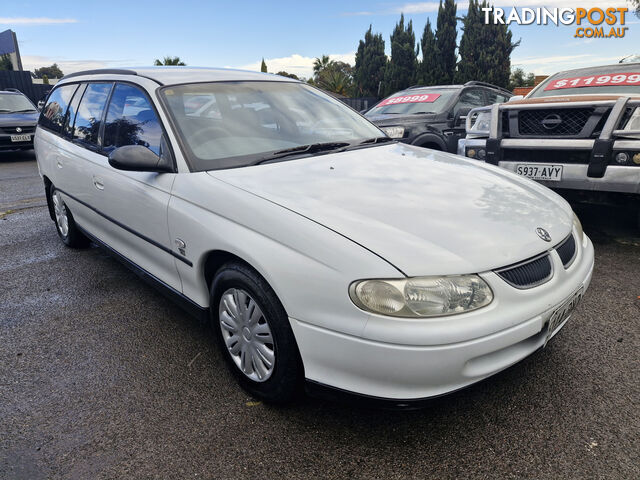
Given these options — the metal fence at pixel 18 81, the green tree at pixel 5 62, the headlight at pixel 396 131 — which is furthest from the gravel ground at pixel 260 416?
the green tree at pixel 5 62

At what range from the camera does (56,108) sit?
423cm

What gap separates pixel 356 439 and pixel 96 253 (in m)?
3.33

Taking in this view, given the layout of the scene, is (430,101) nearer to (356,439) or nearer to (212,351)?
(212,351)

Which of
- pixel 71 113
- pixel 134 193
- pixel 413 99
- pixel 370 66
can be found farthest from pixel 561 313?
pixel 370 66

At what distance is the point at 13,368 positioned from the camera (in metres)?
2.56

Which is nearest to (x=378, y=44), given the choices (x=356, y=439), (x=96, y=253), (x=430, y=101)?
(x=430, y=101)

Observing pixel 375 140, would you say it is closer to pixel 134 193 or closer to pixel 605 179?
pixel 134 193

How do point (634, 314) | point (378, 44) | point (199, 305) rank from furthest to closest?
point (378, 44)
point (634, 314)
point (199, 305)

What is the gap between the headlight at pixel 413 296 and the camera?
1670 millimetres

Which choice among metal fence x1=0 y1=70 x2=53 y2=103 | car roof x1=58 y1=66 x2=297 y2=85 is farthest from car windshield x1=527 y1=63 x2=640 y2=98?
metal fence x1=0 y1=70 x2=53 y2=103

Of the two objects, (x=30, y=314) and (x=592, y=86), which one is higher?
(x=592, y=86)

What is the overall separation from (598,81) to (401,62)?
27626mm

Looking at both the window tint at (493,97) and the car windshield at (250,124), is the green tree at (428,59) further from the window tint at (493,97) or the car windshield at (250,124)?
the car windshield at (250,124)

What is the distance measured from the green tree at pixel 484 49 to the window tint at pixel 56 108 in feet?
87.7
